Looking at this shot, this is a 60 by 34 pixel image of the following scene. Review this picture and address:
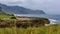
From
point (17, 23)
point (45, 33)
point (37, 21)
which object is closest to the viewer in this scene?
point (45, 33)

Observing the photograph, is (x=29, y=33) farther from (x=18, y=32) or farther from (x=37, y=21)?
(x=37, y=21)

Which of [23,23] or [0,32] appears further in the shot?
[23,23]

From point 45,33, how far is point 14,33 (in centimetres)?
87

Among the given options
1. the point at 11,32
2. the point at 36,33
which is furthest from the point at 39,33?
the point at 11,32

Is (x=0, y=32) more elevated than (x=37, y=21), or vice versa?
(x=0, y=32)

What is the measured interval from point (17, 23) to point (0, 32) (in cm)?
608

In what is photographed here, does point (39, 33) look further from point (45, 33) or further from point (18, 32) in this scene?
point (18, 32)

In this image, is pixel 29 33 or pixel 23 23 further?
pixel 23 23

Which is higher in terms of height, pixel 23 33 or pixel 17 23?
pixel 23 33

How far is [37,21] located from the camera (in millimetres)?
14195

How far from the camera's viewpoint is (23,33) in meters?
5.59

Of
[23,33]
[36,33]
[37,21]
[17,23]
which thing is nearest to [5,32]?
[23,33]

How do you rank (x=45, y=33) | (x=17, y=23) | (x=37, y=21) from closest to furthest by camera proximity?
(x=45, y=33), (x=17, y=23), (x=37, y=21)

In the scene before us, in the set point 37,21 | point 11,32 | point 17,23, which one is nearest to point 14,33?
point 11,32
